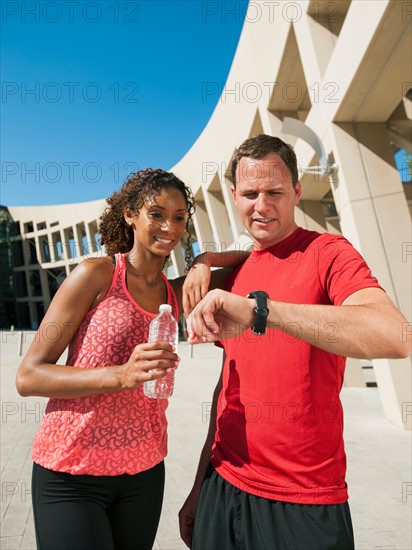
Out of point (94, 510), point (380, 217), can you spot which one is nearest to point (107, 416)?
point (94, 510)

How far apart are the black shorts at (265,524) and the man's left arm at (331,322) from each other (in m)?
0.64

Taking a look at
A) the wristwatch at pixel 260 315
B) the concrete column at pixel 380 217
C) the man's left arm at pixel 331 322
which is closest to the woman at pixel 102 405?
Result: the man's left arm at pixel 331 322

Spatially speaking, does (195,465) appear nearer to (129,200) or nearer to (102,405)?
(102,405)

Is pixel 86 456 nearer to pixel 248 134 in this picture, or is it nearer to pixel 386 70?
pixel 386 70

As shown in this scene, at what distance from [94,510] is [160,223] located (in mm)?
1349

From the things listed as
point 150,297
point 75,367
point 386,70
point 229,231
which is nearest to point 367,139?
point 386,70

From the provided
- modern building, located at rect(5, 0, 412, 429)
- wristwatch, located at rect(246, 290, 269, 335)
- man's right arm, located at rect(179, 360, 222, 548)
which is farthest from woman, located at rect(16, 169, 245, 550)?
modern building, located at rect(5, 0, 412, 429)

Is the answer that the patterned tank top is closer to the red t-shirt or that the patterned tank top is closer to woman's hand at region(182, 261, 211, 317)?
woman's hand at region(182, 261, 211, 317)

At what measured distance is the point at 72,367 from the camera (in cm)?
178

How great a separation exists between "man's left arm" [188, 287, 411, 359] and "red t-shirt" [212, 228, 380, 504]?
0.16 metres

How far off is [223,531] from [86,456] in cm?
64

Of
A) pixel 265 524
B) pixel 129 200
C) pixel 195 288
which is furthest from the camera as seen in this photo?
pixel 129 200

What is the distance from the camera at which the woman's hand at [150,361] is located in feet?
5.13

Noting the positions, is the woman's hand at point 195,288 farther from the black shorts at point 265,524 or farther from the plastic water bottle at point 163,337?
the black shorts at point 265,524
